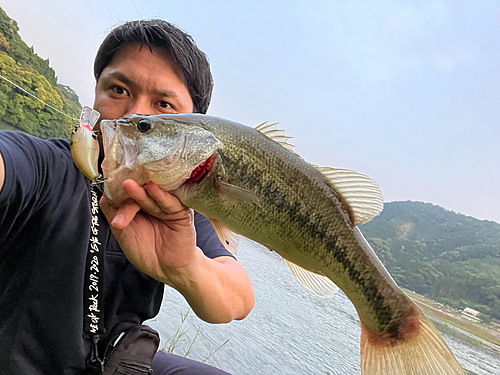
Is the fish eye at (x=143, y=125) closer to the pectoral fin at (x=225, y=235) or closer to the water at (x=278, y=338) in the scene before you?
the pectoral fin at (x=225, y=235)

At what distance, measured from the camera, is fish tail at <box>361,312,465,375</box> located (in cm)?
173

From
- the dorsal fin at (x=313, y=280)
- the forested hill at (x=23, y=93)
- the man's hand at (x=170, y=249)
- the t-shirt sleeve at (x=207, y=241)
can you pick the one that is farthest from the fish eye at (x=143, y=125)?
the forested hill at (x=23, y=93)

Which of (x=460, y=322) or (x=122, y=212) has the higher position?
(x=122, y=212)

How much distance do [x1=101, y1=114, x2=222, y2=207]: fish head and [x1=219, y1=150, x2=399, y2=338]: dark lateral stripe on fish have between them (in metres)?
0.17

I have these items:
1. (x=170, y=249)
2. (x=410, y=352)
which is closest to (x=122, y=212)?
(x=170, y=249)

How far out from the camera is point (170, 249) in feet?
6.17

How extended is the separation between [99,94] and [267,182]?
1.58 m

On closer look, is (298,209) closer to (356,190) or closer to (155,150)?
(356,190)

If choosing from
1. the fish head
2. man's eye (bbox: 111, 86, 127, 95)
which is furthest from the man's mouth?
man's eye (bbox: 111, 86, 127, 95)

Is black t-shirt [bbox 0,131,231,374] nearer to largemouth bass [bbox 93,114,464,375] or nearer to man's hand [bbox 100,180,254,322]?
man's hand [bbox 100,180,254,322]

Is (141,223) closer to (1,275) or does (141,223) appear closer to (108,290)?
(108,290)

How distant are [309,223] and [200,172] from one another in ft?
2.40

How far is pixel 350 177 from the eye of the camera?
1950 millimetres

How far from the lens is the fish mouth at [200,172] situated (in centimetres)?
175
